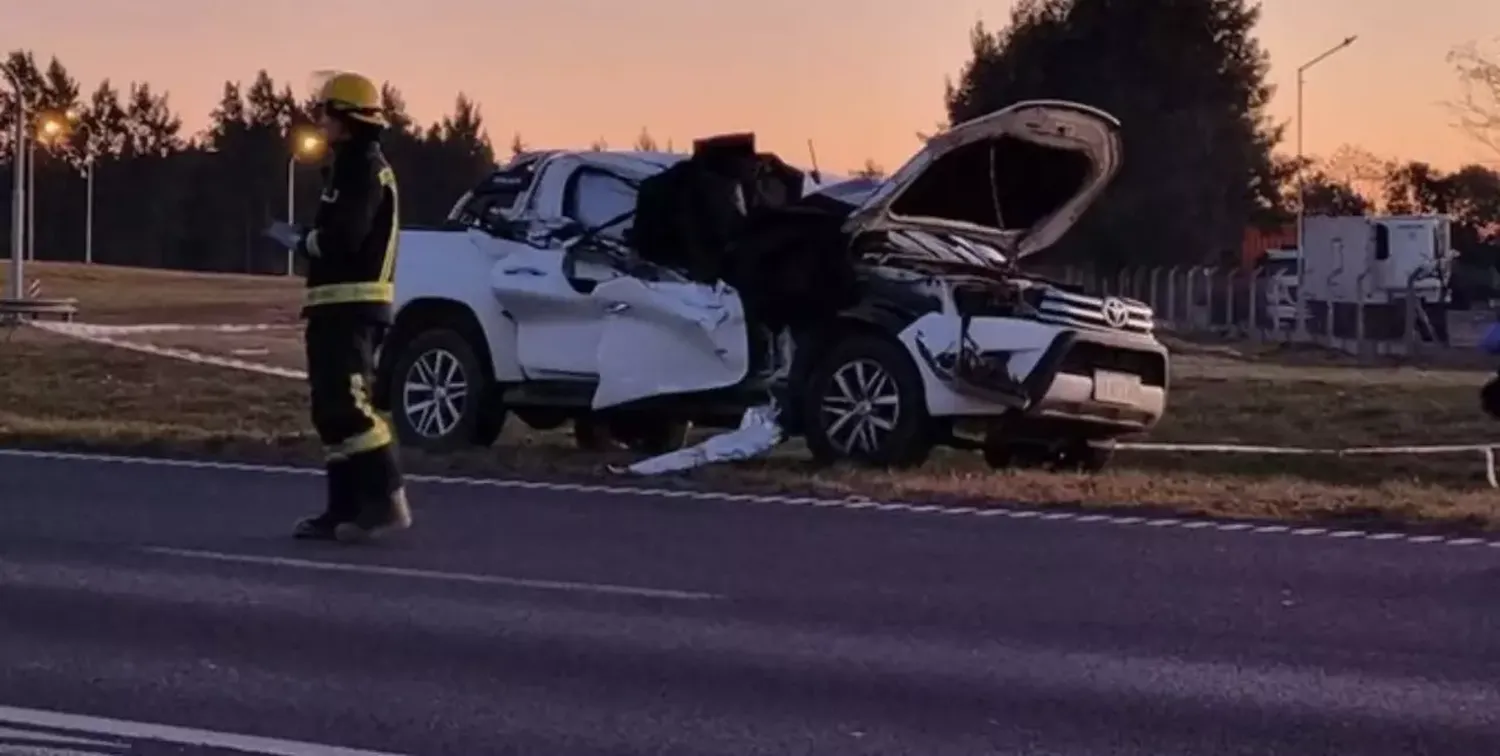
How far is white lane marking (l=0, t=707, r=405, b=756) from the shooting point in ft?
19.9

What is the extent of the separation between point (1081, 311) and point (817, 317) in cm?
141

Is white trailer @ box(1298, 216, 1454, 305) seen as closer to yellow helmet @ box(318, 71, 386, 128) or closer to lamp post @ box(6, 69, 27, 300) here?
lamp post @ box(6, 69, 27, 300)

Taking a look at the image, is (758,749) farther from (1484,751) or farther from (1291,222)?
(1291,222)

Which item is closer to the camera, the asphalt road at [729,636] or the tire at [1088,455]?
the asphalt road at [729,636]

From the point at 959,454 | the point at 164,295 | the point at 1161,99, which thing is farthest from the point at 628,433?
the point at 1161,99

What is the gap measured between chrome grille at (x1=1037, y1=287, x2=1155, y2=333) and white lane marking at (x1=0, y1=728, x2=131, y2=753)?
790 cm

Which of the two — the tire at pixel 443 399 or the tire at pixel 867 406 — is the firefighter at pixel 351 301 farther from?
the tire at pixel 443 399

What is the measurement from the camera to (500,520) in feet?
36.0

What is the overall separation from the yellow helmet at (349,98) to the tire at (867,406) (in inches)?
161

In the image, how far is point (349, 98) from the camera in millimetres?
9938

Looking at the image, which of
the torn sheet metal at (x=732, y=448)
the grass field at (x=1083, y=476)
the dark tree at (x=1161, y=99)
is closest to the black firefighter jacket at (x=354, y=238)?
the grass field at (x=1083, y=476)

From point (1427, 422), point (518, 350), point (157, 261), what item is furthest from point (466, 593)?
point (157, 261)

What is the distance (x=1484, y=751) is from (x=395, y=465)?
17.0 feet

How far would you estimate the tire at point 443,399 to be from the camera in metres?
14.9
